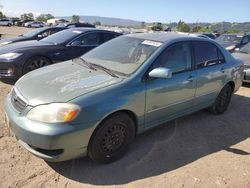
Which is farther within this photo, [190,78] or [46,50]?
[46,50]

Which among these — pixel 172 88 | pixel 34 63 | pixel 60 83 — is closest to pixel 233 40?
pixel 34 63

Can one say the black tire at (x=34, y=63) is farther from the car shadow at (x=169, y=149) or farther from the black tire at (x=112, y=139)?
the black tire at (x=112, y=139)

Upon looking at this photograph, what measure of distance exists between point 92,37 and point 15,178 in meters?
5.59

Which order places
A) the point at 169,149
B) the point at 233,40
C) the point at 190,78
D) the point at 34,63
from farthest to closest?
the point at 233,40 < the point at 34,63 < the point at 190,78 < the point at 169,149

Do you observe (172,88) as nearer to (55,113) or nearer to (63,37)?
(55,113)

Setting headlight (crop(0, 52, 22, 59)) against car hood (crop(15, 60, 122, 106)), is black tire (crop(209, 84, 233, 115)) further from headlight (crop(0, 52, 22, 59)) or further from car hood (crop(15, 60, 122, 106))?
headlight (crop(0, 52, 22, 59))

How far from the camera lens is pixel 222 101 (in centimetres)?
585

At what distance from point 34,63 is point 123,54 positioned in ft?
11.1

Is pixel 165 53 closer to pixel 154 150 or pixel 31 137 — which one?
pixel 154 150

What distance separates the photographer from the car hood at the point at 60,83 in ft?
11.0

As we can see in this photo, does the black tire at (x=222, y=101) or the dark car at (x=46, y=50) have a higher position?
the dark car at (x=46, y=50)

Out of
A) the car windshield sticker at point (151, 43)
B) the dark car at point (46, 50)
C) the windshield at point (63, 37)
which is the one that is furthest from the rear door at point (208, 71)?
the windshield at point (63, 37)

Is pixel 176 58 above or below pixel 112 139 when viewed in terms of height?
above

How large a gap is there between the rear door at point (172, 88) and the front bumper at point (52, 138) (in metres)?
1.10
